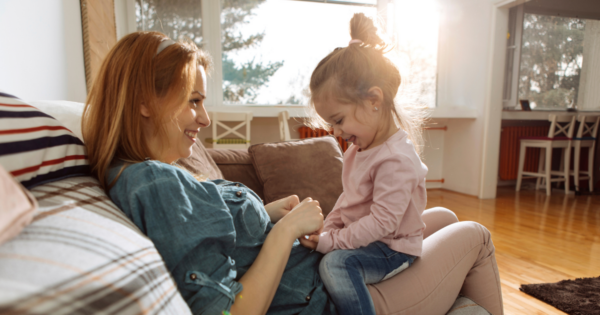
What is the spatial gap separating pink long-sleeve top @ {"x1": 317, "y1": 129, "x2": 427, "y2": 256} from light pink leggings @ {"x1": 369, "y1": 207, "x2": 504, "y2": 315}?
58mm

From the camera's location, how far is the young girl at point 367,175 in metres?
0.86

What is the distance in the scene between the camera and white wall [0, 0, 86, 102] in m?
0.97

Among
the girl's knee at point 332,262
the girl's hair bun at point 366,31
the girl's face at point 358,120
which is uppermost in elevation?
the girl's hair bun at point 366,31

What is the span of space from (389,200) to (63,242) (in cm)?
70

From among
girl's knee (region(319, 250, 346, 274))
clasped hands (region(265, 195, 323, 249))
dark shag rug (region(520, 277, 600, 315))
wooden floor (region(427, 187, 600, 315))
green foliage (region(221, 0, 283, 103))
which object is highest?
green foliage (region(221, 0, 283, 103))

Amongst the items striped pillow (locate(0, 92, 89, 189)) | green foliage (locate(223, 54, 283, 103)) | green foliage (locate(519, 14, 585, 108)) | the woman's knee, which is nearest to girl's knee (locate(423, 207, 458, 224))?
the woman's knee

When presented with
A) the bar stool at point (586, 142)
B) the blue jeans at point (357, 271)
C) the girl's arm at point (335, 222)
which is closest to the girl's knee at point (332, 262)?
the blue jeans at point (357, 271)

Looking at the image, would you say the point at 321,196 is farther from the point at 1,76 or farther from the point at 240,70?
the point at 240,70

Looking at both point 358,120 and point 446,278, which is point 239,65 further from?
point 446,278

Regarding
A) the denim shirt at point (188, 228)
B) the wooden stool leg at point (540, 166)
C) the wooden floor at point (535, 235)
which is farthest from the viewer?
the wooden stool leg at point (540, 166)

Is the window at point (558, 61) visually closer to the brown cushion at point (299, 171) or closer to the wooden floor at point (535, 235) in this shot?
the wooden floor at point (535, 235)

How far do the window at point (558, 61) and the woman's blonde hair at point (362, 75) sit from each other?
14.9ft

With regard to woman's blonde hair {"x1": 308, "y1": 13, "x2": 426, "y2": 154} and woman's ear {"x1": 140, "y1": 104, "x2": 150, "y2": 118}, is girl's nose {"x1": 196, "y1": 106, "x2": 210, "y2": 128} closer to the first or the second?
woman's ear {"x1": 140, "y1": 104, "x2": 150, "y2": 118}

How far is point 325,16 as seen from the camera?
4641mm
